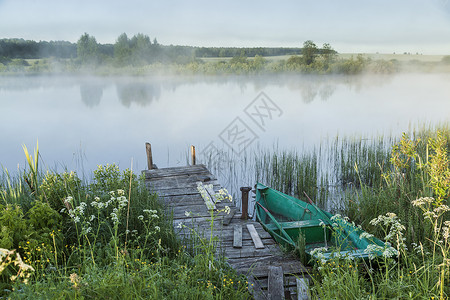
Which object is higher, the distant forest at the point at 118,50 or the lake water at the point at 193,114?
the distant forest at the point at 118,50

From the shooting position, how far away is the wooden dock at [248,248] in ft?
12.7

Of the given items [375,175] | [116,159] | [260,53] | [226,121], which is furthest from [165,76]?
[375,175]

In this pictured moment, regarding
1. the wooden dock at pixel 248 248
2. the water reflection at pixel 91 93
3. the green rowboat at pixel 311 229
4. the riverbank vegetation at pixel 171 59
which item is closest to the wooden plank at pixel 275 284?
the wooden dock at pixel 248 248

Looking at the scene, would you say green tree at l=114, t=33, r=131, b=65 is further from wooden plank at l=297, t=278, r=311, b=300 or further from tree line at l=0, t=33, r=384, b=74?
wooden plank at l=297, t=278, r=311, b=300

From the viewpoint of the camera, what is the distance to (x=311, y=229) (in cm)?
516

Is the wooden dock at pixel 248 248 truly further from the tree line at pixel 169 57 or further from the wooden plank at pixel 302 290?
the tree line at pixel 169 57

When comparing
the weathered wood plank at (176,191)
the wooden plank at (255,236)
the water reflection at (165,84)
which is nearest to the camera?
the wooden plank at (255,236)

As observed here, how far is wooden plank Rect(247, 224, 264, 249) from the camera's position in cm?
484

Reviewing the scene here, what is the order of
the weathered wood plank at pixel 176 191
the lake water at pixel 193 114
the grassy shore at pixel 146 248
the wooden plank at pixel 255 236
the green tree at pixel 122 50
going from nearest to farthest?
1. the grassy shore at pixel 146 248
2. the wooden plank at pixel 255 236
3. the weathered wood plank at pixel 176 191
4. the lake water at pixel 193 114
5. the green tree at pixel 122 50

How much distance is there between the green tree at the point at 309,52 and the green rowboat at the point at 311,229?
90.9 ft

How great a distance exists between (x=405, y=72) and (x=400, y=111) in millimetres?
21482

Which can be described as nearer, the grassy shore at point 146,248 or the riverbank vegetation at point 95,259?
the riverbank vegetation at point 95,259

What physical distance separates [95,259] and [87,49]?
33.8 metres

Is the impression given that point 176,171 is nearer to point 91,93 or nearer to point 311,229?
point 311,229
